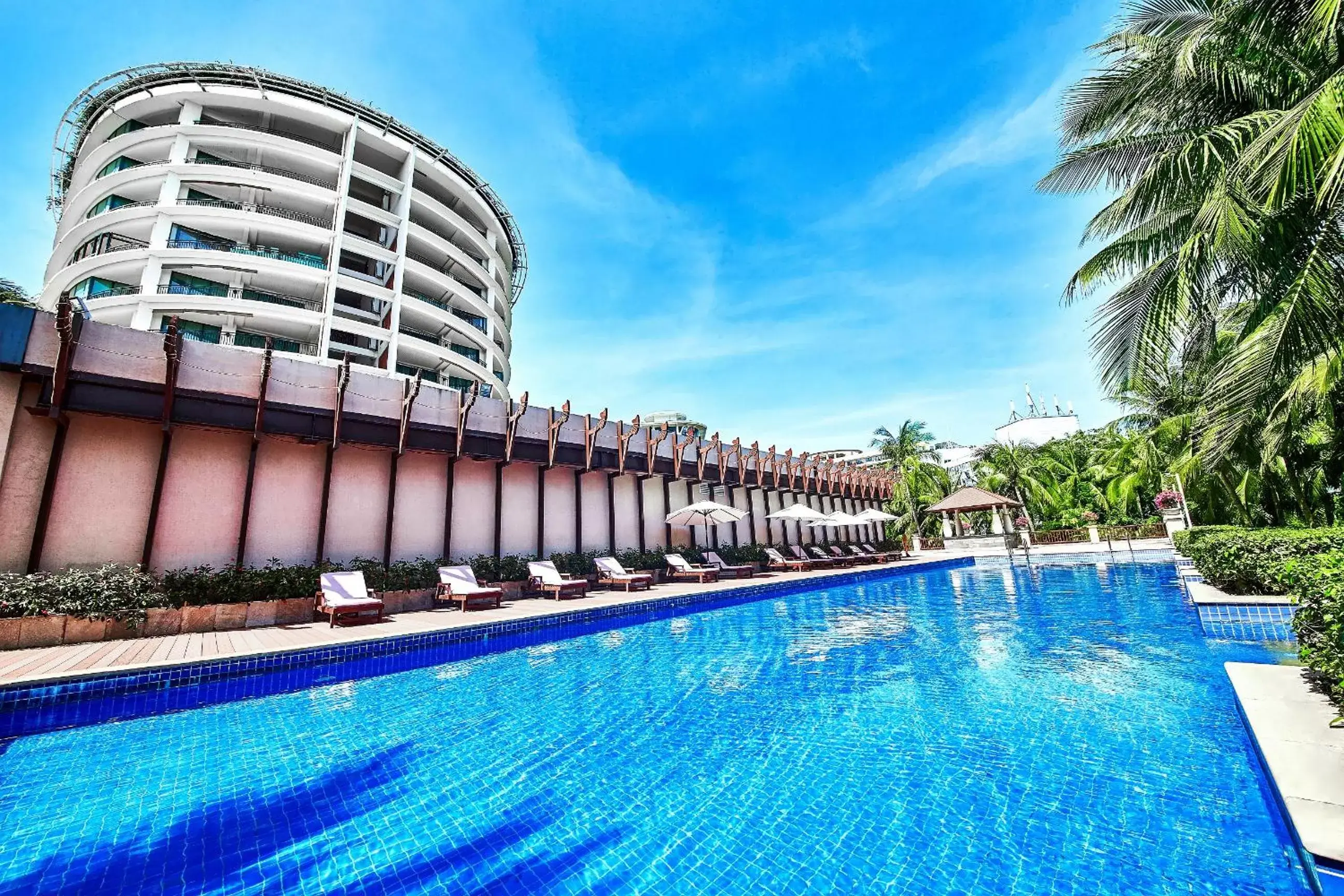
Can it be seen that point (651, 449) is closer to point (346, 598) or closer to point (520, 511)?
point (520, 511)

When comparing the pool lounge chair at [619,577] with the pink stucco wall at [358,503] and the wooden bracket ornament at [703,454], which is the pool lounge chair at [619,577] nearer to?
the wooden bracket ornament at [703,454]

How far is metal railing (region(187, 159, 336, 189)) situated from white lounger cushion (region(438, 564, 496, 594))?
25.4 metres

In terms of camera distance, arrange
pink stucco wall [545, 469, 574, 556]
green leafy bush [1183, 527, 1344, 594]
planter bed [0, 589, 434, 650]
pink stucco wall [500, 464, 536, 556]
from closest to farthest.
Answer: green leafy bush [1183, 527, 1344, 594], planter bed [0, 589, 434, 650], pink stucco wall [500, 464, 536, 556], pink stucco wall [545, 469, 574, 556]

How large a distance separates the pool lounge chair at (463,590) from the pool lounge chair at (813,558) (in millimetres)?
12268

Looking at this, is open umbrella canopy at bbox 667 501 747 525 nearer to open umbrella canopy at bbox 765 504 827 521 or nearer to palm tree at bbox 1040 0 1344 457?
open umbrella canopy at bbox 765 504 827 521

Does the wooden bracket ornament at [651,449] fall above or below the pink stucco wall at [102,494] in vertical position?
above

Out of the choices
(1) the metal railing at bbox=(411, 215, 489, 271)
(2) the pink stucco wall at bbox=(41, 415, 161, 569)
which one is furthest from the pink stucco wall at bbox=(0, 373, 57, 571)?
(1) the metal railing at bbox=(411, 215, 489, 271)

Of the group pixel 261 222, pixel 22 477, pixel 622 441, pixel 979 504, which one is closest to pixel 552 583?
pixel 622 441

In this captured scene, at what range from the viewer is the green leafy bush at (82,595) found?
6.97 meters

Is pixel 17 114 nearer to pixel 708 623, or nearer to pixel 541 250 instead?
pixel 541 250

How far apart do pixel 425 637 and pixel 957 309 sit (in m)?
19.5

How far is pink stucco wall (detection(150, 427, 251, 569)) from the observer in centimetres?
952

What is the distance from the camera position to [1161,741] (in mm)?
3789

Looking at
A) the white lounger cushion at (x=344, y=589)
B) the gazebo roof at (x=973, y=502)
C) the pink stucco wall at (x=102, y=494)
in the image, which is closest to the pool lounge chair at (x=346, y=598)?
the white lounger cushion at (x=344, y=589)
